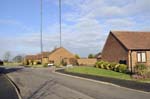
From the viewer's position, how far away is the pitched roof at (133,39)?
4862 cm

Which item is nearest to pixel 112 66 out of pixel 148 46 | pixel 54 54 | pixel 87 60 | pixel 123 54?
pixel 123 54

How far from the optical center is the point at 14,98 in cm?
1791

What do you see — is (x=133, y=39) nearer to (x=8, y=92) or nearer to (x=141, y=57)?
(x=141, y=57)

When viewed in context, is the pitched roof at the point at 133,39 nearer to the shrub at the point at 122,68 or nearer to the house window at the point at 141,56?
the house window at the point at 141,56

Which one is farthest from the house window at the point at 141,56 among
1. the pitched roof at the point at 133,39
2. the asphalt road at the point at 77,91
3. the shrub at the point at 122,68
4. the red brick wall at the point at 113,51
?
the asphalt road at the point at 77,91

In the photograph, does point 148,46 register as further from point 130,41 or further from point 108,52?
point 108,52

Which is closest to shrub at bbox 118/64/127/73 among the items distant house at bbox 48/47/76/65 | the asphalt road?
the asphalt road

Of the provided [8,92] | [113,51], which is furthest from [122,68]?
[8,92]

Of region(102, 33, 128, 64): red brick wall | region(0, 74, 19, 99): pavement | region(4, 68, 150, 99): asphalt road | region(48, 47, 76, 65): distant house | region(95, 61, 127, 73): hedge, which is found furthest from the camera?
region(48, 47, 76, 65): distant house

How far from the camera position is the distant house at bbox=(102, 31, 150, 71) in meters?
48.3

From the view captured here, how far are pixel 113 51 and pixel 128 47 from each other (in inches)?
228

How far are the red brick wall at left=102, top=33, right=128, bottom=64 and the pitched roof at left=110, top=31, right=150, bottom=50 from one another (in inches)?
32.1

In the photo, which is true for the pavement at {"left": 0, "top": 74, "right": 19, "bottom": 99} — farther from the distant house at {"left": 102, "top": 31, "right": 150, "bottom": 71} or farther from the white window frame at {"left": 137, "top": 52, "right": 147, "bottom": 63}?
the white window frame at {"left": 137, "top": 52, "right": 147, "bottom": 63}

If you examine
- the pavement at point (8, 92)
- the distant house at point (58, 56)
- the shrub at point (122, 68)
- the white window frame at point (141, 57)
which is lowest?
the pavement at point (8, 92)
